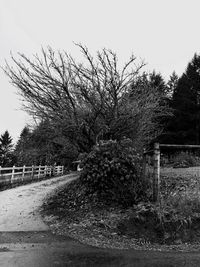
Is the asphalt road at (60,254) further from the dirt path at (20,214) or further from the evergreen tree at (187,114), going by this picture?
the evergreen tree at (187,114)

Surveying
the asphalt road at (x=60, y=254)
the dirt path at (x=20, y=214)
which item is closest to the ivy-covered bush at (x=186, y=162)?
the dirt path at (x=20, y=214)

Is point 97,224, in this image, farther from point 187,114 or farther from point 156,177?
point 187,114

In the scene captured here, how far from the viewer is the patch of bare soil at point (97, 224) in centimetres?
538

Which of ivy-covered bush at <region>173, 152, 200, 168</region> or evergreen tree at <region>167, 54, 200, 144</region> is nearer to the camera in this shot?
ivy-covered bush at <region>173, 152, 200, 168</region>

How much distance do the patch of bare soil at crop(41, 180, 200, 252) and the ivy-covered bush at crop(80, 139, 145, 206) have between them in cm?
28

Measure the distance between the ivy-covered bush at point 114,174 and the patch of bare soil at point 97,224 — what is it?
0.93 ft

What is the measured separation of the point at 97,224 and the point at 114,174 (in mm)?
1496

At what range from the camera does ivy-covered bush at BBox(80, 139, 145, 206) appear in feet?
23.4

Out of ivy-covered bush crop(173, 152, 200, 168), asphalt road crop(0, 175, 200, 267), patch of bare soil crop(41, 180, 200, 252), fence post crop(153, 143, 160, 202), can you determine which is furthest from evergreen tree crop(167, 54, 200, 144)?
asphalt road crop(0, 175, 200, 267)

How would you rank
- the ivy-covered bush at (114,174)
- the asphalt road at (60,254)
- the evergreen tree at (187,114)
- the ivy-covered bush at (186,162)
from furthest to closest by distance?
1. the evergreen tree at (187,114)
2. the ivy-covered bush at (186,162)
3. the ivy-covered bush at (114,174)
4. the asphalt road at (60,254)

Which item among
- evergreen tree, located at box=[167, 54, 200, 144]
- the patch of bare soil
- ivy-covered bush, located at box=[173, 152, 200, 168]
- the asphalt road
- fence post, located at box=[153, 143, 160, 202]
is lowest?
the asphalt road

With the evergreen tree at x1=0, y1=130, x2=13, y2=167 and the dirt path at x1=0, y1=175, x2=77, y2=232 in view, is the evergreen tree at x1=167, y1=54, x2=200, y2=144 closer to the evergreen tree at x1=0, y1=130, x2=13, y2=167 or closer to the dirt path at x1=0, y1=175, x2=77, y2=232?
the dirt path at x1=0, y1=175, x2=77, y2=232

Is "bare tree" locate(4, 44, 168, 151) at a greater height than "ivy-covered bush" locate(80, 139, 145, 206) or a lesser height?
greater

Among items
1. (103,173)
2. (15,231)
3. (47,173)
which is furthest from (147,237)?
(47,173)
